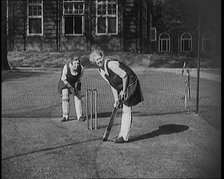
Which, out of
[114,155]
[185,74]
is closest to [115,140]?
[114,155]

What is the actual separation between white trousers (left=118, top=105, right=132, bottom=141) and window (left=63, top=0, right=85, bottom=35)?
0.98ft

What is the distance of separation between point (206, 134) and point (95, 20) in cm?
52

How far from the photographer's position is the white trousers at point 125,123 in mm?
1094

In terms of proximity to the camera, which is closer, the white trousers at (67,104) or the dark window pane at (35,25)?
the dark window pane at (35,25)

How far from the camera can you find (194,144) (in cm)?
108

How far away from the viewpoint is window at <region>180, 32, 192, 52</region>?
3.60 feet

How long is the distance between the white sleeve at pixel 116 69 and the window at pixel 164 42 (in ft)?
0.47

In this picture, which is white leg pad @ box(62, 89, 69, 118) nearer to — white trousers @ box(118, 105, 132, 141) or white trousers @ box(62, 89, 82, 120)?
white trousers @ box(62, 89, 82, 120)

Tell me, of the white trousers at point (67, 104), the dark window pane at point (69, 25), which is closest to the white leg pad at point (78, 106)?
the white trousers at point (67, 104)

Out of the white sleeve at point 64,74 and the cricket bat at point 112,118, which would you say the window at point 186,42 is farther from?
the white sleeve at point 64,74

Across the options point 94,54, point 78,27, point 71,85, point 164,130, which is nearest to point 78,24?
point 78,27

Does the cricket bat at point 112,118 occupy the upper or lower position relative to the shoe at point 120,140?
upper

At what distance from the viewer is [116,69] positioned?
108 cm

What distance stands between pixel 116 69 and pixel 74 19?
0.21 metres
